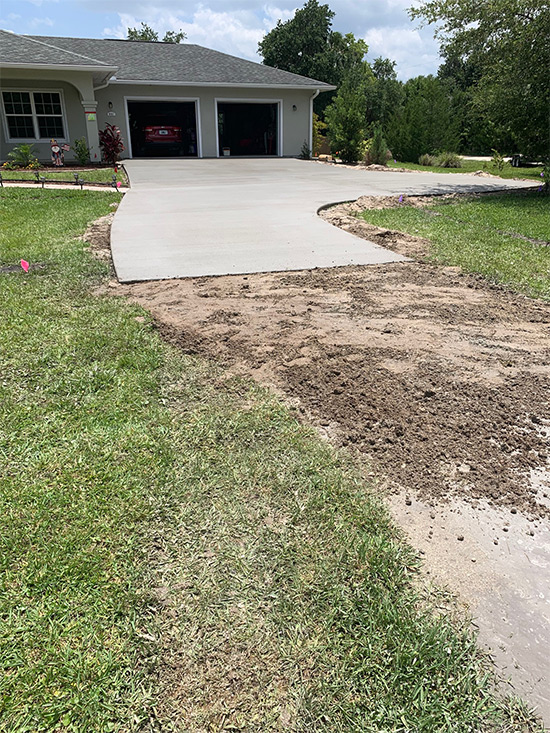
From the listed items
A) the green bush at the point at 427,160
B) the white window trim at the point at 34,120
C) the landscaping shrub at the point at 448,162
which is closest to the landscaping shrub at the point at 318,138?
the green bush at the point at 427,160

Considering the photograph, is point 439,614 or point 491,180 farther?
point 491,180

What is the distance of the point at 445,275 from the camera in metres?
6.23

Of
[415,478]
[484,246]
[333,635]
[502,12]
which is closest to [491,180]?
[502,12]

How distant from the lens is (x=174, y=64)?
24375mm

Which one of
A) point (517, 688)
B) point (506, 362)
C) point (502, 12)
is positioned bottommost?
point (517, 688)

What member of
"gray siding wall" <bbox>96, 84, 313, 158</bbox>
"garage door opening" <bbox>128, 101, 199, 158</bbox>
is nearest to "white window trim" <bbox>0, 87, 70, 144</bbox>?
"gray siding wall" <bbox>96, 84, 313, 158</bbox>

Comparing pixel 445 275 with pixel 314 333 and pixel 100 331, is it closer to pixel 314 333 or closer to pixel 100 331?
pixel 314 333

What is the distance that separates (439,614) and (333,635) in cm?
43

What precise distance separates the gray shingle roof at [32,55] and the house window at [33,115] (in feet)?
4.93

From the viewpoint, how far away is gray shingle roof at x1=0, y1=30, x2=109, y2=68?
17.9 m

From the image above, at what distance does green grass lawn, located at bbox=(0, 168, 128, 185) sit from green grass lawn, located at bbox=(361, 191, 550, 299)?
8.79 meters

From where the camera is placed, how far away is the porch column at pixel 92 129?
63.4ft

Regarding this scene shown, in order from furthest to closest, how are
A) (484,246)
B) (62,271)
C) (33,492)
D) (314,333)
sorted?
(484,246) < (62,271) < (314,333) < (33,492)

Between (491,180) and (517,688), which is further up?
(491,180)
